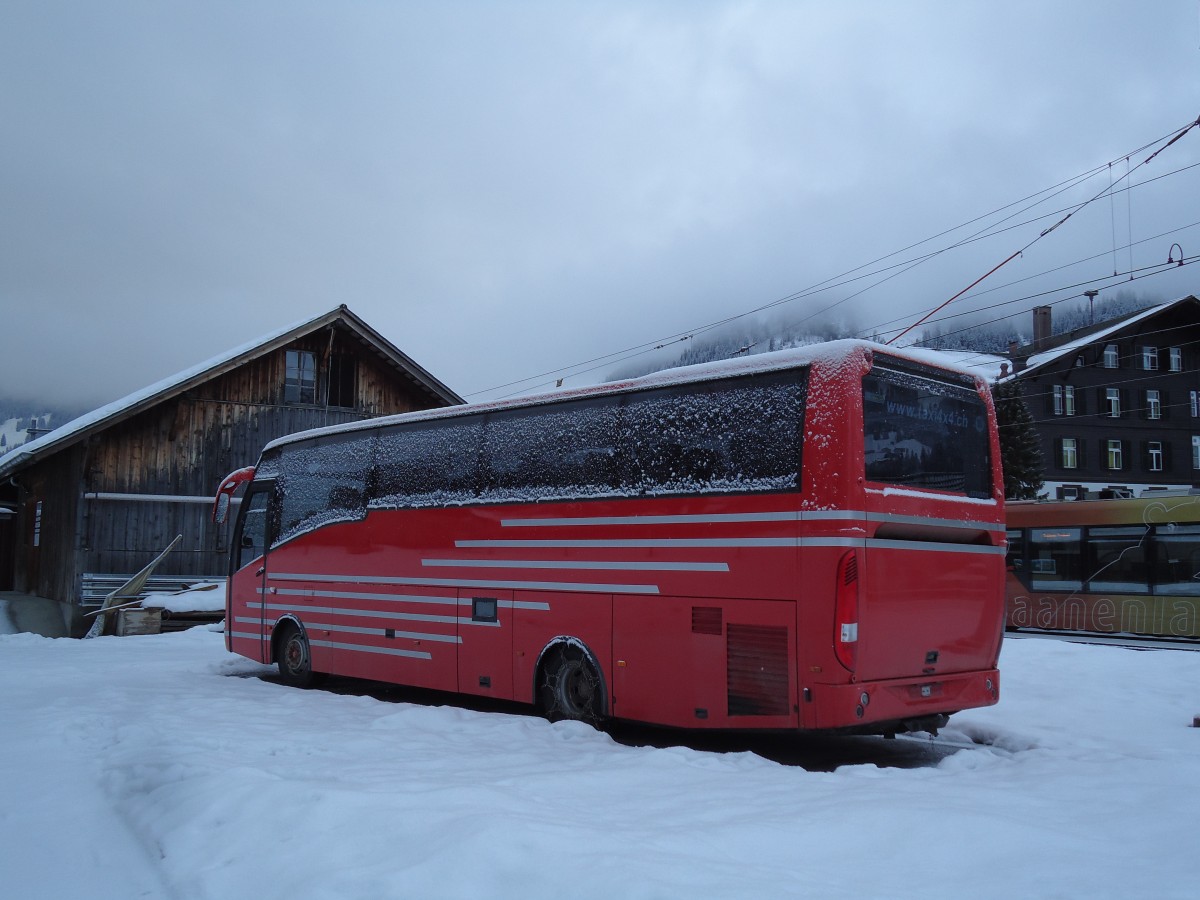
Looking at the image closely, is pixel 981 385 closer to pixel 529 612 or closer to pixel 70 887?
pixel 529 612

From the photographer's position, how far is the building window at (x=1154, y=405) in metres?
56.2

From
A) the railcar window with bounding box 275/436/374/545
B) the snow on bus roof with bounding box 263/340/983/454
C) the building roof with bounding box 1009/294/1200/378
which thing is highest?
the building roof with bounding box 1009/294/1200/378

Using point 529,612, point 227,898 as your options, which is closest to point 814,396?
point 529,612

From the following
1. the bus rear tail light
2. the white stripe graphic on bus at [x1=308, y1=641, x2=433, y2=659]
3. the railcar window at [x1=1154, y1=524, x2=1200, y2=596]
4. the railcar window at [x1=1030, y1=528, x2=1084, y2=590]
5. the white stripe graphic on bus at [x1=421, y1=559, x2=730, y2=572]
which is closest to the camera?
the bus rear tail light

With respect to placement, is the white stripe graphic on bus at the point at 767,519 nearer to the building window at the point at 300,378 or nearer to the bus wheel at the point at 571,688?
the bus wheel at the point at 571,688

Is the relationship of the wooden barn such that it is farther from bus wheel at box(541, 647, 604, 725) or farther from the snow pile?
bus wheel at box(541, 647, 604, 725)

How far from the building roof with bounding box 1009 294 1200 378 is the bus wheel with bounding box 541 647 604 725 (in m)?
46.1

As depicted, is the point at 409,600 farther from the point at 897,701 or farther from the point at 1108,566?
the point at 1108,566

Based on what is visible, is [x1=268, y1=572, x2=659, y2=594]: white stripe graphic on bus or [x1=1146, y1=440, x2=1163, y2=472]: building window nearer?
[x1=268, y1=572, x2=659, y2=594]: white stripe graphic on bus

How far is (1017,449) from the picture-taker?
47656mm

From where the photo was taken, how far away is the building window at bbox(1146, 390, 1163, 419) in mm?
56250

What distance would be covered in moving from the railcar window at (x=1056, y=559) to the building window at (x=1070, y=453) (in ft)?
113

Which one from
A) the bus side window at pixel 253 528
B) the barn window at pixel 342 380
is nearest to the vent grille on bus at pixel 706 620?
the bus side window at pixel 253 528

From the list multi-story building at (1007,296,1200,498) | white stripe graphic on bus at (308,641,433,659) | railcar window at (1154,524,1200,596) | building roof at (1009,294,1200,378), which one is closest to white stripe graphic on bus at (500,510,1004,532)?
white stripe graphic on bus at (308,641,433,659)
